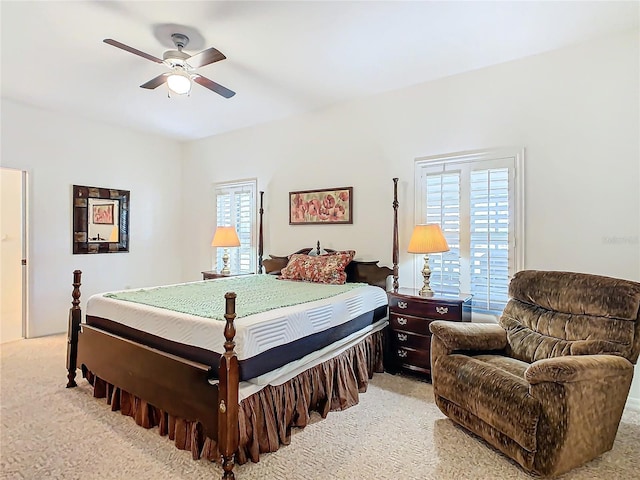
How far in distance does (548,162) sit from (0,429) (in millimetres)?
4514

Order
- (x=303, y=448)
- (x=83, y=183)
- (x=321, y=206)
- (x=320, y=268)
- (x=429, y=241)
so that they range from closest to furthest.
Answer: (x=303, y=448) < (x=429, y=241) < (x=320, y=268) < (x=321, y=206) < (x=83, y=183)

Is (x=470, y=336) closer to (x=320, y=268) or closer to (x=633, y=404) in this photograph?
(x=633, y=404)

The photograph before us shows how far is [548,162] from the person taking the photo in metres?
3.17

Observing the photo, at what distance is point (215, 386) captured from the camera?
77.1 inches

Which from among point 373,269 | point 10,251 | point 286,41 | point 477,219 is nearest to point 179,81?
point 286,41

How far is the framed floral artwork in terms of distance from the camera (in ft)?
14.3

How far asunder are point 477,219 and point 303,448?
2.46 metres

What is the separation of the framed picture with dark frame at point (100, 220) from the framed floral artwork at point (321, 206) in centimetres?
253

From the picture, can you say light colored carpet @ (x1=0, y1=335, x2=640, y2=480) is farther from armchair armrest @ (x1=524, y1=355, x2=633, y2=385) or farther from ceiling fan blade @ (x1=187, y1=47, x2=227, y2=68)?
ceiling fan blade @ (x1=187, y1=47, x2=227, y2=68)

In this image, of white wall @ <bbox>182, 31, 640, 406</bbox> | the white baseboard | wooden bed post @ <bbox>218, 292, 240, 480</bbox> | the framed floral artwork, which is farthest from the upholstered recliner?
the framed floral artwork

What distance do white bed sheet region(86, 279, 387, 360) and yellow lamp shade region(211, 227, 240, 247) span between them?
2.11 m

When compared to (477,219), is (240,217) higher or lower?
higher

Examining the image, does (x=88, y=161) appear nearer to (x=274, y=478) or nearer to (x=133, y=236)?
(x=133, y=236)

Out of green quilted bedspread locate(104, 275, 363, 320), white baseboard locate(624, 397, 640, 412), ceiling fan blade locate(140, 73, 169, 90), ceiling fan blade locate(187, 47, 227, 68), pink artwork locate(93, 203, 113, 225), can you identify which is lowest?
white baseboard locate(624, 397, 640, 412)
